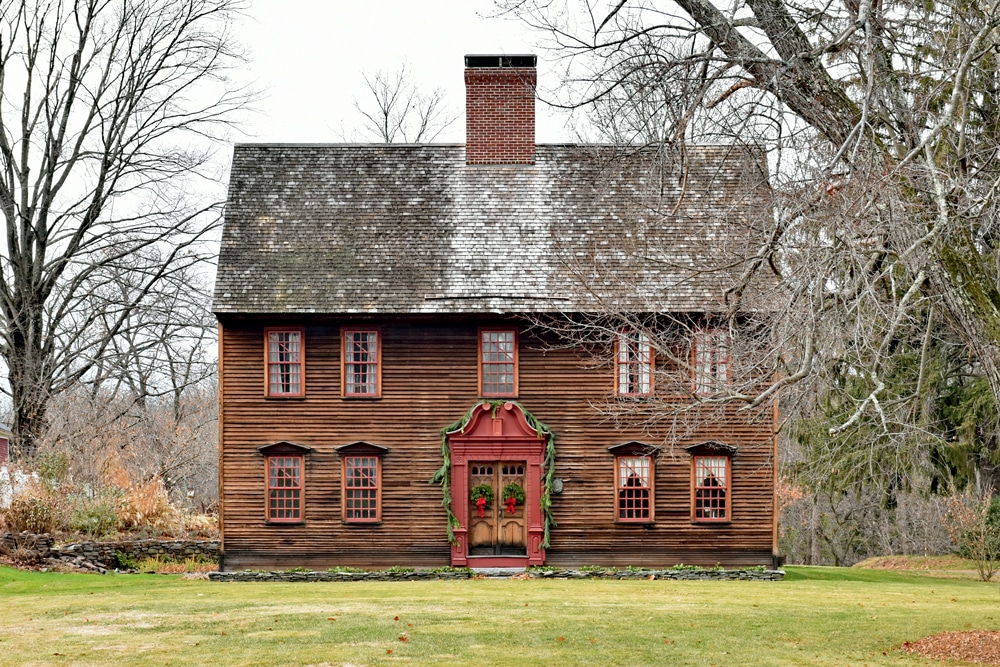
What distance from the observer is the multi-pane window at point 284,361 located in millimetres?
26203

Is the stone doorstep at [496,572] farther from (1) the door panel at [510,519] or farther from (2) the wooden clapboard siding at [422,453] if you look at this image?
(2) the wooden clapboard siding at [422,453]

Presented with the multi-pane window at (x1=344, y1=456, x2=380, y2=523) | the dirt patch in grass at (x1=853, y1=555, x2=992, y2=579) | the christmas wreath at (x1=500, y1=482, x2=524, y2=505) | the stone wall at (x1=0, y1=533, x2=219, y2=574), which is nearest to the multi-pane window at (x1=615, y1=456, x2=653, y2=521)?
the christmas wreath at (x1=500, y1=482, x2=524, y2=505)

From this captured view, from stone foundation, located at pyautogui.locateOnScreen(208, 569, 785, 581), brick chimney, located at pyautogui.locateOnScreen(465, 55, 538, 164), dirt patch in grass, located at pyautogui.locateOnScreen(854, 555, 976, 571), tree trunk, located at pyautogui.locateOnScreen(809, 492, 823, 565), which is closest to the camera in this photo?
stone foundation, located at pyautogui.locateOnScreen(208, 569, 785, 581)

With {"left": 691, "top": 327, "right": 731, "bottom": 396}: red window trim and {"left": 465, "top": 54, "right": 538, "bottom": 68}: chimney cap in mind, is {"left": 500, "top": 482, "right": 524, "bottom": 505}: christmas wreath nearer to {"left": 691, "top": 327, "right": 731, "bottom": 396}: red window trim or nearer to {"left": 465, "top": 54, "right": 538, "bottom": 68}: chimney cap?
{"left": 691, "top": 327, "right": 731, "bottom": 396}: red window trim

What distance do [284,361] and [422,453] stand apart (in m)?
3.68

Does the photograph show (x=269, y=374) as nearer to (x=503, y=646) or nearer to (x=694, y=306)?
(x=694, y=306)

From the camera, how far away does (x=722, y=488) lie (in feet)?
86.1

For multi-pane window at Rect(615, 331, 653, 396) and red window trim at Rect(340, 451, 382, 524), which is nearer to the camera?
red window trim at Rect(340, 451, 382, 524)

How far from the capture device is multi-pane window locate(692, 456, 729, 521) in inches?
1032

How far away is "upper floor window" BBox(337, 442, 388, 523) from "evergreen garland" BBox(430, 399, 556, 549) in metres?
1.27

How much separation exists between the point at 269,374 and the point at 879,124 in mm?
16277

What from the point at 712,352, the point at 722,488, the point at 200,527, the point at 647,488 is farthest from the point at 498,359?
the point at 200,527

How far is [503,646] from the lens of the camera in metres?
14.6

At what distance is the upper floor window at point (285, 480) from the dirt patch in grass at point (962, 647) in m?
14.7
